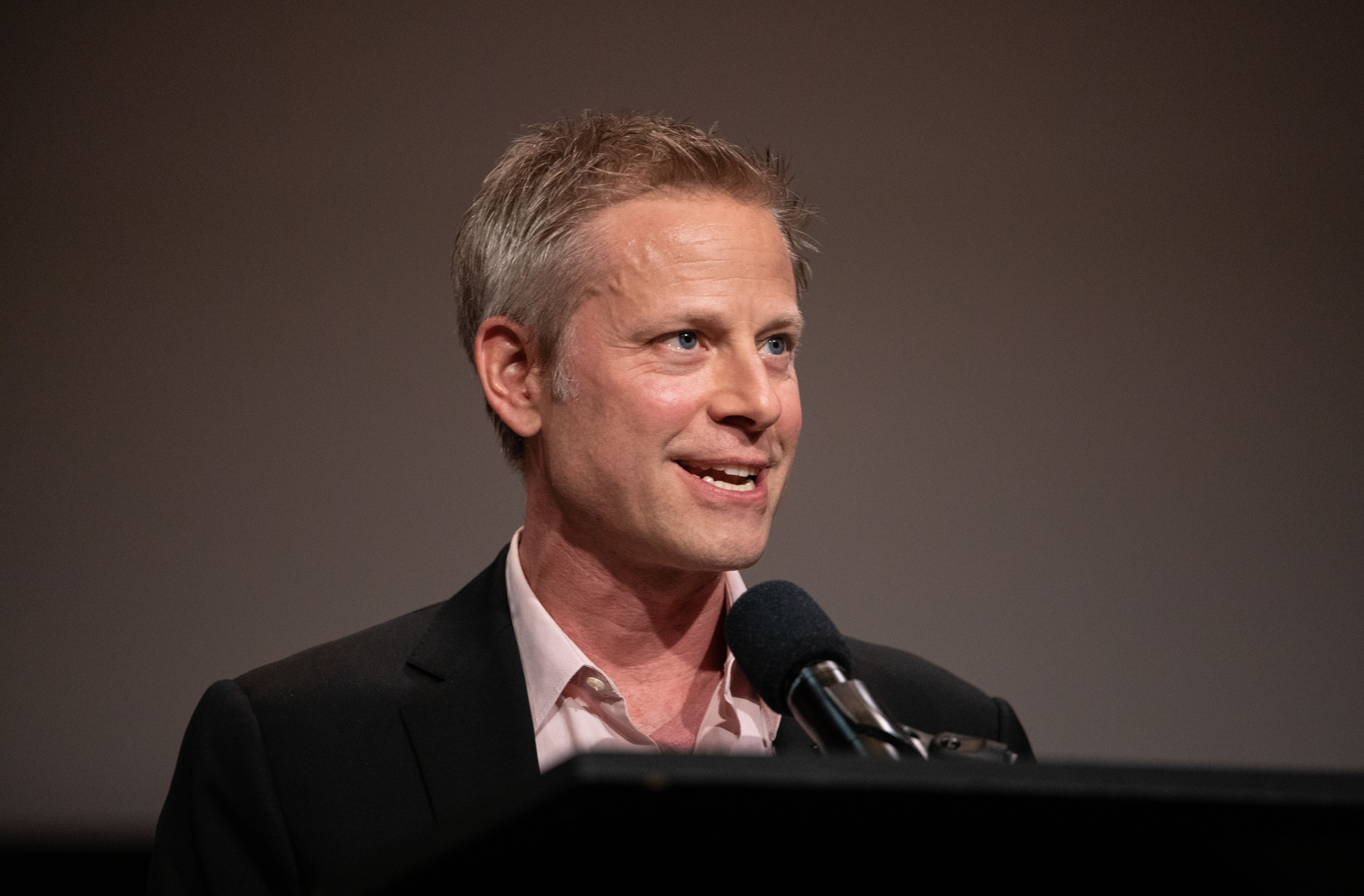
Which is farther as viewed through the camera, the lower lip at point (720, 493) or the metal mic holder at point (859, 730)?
the lower lip at point (720, 493)

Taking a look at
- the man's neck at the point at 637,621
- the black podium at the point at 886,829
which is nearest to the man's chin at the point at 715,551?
the man's neck at the point at 637,621

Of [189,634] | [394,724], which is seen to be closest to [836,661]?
[394,724]

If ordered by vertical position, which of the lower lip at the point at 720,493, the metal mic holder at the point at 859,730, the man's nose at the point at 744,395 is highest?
the man's nose at the point at 744,395

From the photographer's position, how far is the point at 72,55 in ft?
9.84

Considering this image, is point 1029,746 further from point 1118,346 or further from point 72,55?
Answer: point 72,55

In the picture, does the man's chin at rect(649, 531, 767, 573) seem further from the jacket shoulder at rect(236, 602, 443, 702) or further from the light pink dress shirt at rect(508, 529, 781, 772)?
the jacket shoulder at rect(236, 602, 443, 702)

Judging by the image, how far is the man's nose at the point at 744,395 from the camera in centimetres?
165

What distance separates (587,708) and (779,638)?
556 millimetres

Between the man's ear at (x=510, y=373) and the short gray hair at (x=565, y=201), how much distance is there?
0.07 feet

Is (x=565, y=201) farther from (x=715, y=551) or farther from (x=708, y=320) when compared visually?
(x=715, y=551)

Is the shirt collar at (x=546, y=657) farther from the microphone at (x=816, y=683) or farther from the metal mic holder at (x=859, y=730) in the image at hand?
the metal mic holder at (x=859, y=730)

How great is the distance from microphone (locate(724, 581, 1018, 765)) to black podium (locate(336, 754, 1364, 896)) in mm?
246

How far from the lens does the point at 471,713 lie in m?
1.71

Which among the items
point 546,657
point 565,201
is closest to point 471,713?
point 546,657
